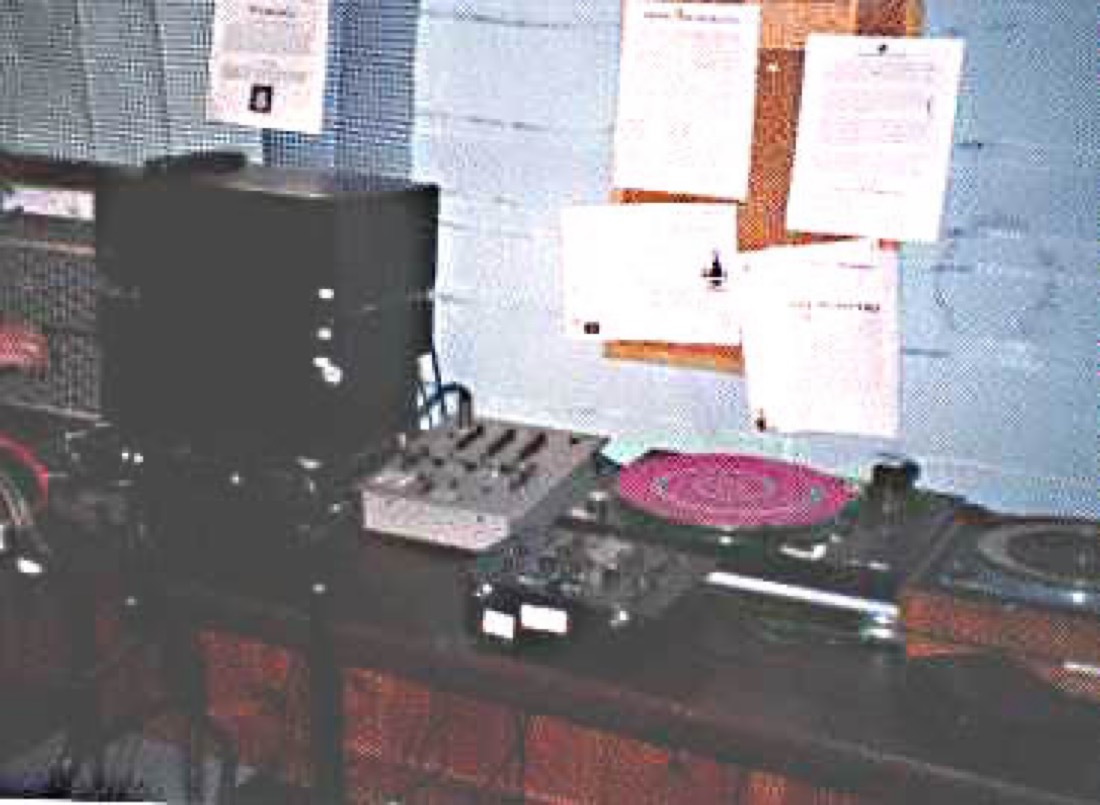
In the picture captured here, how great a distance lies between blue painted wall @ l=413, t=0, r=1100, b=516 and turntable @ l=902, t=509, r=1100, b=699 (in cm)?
36

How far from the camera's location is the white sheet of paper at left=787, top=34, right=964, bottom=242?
5.75 feet

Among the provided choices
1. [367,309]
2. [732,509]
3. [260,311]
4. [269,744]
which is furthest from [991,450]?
[269,744]

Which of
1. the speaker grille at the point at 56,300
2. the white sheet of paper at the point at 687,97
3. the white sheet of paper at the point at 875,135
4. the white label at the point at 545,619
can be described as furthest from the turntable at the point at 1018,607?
the speaker grille at the point at 56,300

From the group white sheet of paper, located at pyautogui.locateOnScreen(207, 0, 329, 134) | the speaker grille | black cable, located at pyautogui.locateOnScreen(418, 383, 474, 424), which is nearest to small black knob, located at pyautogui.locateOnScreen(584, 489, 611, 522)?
black cable, located at pyautogui.locateOnScreen(418, 383, 474, 424)

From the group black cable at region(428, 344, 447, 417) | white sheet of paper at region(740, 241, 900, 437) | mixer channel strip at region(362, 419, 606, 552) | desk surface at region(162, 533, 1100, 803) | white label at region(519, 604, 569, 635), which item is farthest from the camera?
black cable at region(428, 344, 447, 417)

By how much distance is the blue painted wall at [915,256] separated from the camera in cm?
171

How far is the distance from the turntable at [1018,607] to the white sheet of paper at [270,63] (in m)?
1.12

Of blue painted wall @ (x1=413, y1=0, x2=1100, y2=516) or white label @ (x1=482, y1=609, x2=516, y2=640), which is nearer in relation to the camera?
white label @ (x1=482, y1=609, x2=516, y2=640)

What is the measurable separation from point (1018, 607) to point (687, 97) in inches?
32.9

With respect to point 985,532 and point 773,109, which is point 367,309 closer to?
point 773,109

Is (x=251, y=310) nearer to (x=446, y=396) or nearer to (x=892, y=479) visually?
(x=446, y=396)

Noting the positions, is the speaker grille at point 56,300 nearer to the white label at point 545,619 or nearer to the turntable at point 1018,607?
the white label at point 545,619

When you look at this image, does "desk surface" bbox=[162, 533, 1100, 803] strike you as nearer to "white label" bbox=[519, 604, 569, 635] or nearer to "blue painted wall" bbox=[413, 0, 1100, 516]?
"white label" bbox=[519, 604, 569, 635]

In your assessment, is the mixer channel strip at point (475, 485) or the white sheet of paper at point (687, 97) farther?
the white sheet of paper at point (687, 97)
